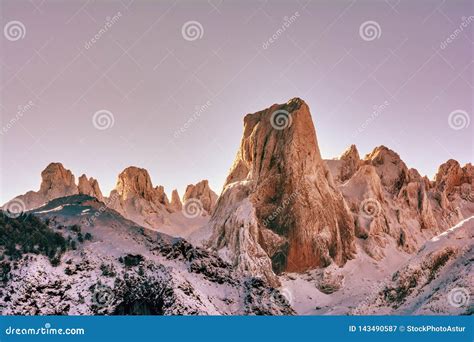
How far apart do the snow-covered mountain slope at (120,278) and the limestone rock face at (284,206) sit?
98.4 m

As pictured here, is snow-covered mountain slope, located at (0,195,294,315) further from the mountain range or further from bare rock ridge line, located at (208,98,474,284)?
bare rock ridge line, located at (208,98,474,284)

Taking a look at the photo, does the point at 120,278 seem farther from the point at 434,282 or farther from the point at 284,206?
the point at 284,206

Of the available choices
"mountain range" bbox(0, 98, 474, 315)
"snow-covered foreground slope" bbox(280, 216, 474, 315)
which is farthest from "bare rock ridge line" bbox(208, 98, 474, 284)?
"snow-covered foreground slope" bbox(280, 216, 474, 315)

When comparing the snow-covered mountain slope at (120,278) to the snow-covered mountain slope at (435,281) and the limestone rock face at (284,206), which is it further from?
the limestone rock face at (284,206)

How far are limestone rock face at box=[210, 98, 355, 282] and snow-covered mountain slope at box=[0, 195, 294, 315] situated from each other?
9840cm

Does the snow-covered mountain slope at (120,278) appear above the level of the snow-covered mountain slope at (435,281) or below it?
above

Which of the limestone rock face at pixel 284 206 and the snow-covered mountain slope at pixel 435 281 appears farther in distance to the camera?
the limestone rock face at pixel 284 206

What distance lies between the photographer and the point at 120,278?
2136 inches

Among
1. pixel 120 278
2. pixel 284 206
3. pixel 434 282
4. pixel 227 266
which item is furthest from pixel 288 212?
pixel 120 278

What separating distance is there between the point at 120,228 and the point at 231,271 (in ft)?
38.6

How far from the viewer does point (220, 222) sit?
179 meters

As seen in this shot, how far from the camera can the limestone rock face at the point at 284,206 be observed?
171 metres

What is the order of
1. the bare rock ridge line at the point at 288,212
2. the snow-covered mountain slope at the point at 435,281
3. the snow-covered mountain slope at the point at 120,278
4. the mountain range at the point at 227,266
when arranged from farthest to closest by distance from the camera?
the bare rock ridge line at the point at 288,212
the snow-covered mountain slope at the point at 435,281
the mountain range at the point at 227,266
the snow-covered mountain slope at the point at 120,278

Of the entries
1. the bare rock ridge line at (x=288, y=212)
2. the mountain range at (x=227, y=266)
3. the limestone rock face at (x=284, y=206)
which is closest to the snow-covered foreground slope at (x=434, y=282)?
the mountain range at (x=227, y=266)
